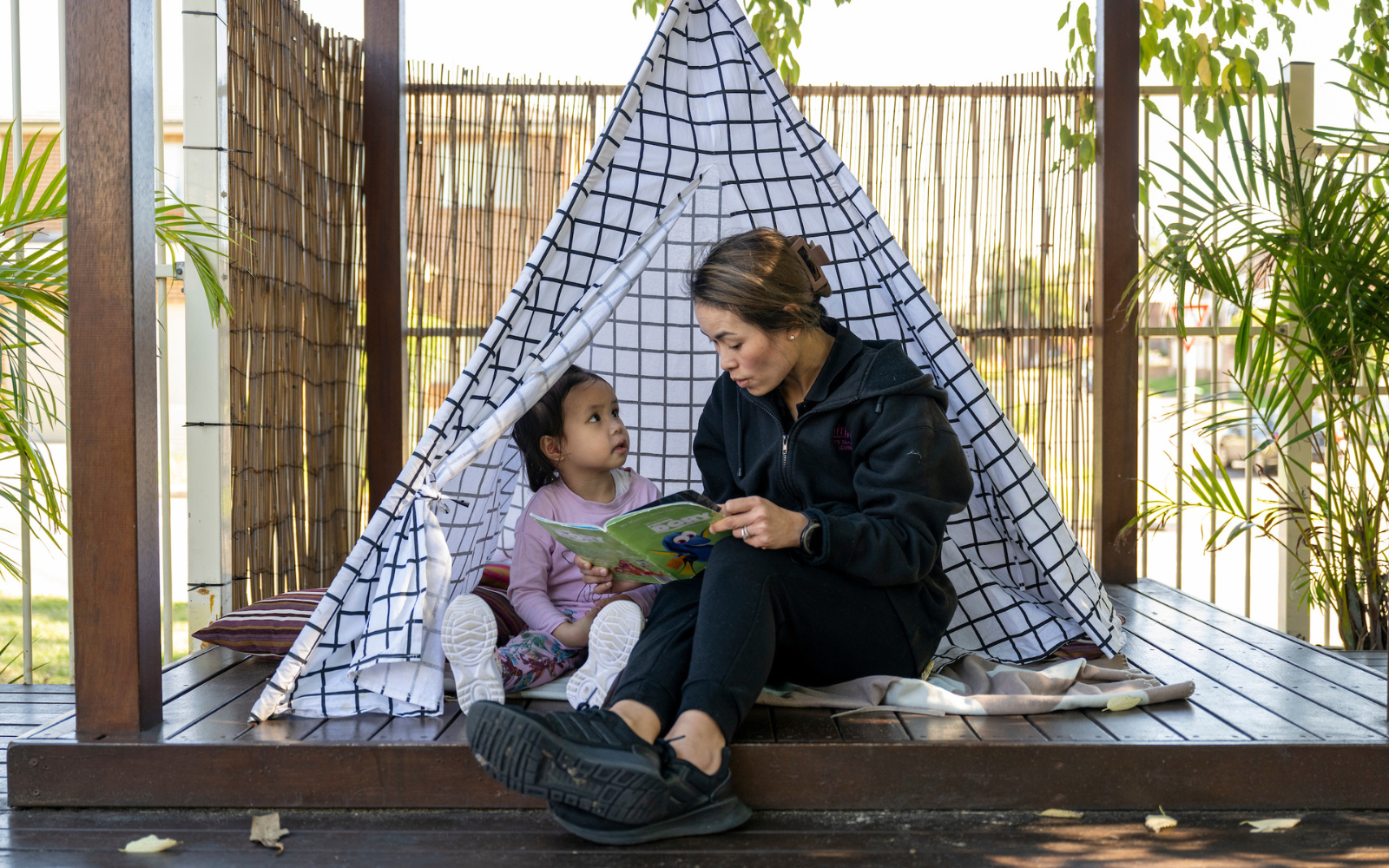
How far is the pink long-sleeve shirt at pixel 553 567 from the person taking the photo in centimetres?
251

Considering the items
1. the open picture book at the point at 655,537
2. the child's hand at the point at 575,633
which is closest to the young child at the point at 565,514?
the child's hand at the point at 575,633

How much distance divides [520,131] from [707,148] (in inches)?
53.8

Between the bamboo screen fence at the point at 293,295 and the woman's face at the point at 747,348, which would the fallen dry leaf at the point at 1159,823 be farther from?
the bamboo screen fence at the point at 293,295

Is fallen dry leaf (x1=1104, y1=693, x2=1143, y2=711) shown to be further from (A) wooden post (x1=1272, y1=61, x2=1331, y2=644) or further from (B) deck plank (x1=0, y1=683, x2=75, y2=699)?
(B) deck plank (x1=0, y1=683, x2=75, y2=699)

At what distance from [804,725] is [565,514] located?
2.61ft

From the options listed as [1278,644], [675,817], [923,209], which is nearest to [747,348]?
[675,817]

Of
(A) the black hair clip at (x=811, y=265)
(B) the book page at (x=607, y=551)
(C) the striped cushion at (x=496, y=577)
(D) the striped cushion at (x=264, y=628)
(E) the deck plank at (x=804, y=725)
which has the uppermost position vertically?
(A) the black hair clip at (x=811, y=265)

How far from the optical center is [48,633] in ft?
20.2

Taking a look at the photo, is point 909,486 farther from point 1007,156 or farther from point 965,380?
point 1007,156

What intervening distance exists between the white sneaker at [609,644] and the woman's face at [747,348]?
0.52 m

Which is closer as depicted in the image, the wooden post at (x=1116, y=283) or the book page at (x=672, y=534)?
the book page at (x=672, y=534)

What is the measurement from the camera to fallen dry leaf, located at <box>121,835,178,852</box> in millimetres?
1805

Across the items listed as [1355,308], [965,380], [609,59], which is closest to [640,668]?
[965,380]

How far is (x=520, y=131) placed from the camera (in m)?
3.98
